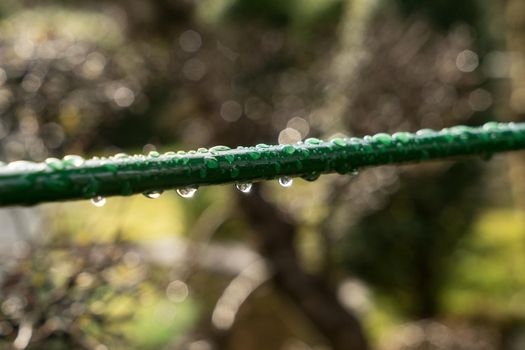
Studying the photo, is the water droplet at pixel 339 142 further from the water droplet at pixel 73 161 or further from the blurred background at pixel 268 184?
the blurred background at pixel 268 184

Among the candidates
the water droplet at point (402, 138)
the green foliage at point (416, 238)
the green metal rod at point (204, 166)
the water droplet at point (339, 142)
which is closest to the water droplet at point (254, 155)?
the green metal rod at point (204, 166)

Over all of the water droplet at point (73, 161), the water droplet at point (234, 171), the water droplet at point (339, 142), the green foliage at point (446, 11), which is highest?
the green foliage at point (446, 11)

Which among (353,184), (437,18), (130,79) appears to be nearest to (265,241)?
(353,184)

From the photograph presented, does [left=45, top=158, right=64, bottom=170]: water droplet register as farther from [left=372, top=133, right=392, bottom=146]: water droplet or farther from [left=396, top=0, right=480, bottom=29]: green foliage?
[left=396, top=0, right=480, bottom=29]: green foliage

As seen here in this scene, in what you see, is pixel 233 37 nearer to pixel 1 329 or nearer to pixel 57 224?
pixel 57 224

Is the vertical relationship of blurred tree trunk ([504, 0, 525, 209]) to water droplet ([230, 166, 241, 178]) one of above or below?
above

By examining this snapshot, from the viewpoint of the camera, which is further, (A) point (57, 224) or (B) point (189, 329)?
(B) point (189, 329)

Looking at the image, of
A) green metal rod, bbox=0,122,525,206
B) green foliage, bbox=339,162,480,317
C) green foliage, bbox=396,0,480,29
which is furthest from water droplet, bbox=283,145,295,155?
green foliage, bbox=339,162,480,317
